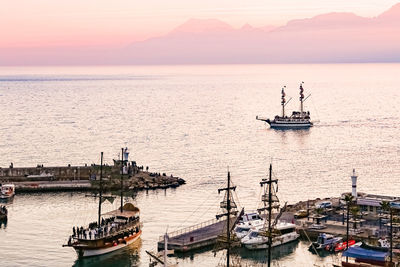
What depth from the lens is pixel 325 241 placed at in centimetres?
7038

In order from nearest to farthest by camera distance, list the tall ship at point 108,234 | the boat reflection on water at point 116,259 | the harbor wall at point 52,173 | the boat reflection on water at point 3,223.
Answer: the boat reflection on water at point 116,259
the tall ship at point 108,234
the boat reflection on water at point 3,223
the harbor wall at point 52,173

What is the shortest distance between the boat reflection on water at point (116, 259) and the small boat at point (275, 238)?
10315 millimetres

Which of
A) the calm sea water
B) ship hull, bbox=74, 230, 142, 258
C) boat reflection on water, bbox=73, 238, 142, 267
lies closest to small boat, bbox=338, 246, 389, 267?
the calm sea water

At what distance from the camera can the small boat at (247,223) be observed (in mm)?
74375

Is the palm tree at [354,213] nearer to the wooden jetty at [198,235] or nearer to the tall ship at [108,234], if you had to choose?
the wooden jetty at [198,235]

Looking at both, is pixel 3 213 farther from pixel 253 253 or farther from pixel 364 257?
pixel 364 257

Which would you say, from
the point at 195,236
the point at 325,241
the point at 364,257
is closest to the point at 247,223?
the point at 195,236

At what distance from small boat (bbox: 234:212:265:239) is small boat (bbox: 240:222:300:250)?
110cm

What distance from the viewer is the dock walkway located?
230ft

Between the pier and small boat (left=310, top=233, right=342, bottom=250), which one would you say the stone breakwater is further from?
Result: small boat (left=310, top=233, right=342, bottom=250)

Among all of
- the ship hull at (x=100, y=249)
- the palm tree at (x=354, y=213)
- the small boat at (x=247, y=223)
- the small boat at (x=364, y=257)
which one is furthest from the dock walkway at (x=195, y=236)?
the small boat at (x=364, y=257)

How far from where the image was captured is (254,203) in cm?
9056

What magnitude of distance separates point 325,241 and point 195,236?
12.2m

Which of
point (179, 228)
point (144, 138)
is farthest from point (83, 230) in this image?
Answer: point (144, 138)
